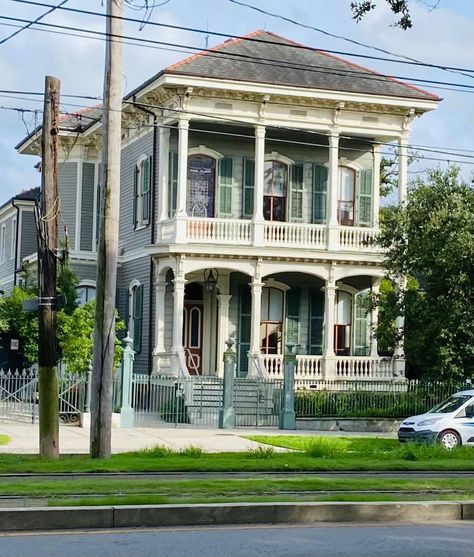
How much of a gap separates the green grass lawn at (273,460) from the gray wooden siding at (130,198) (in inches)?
575

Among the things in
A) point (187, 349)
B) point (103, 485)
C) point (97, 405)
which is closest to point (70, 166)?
point (187, 349)

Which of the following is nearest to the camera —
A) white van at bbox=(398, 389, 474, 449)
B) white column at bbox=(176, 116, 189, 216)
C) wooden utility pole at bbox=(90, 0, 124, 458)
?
wooden utility pole at bbox=(90, 0, 124, 458)

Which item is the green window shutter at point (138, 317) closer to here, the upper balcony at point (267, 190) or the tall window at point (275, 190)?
the upper balcony at point (267, 190)

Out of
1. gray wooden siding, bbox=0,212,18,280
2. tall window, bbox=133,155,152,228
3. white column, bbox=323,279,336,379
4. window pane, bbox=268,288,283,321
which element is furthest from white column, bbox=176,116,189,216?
gray wooden siding, bbox=0,212,18,280

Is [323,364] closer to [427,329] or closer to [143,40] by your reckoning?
[427,329]

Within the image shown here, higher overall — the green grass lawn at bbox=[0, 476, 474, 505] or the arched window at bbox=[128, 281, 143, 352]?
the arched window at bbox=[128, 281, 143, 352]

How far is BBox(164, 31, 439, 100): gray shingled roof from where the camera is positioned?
109 feet

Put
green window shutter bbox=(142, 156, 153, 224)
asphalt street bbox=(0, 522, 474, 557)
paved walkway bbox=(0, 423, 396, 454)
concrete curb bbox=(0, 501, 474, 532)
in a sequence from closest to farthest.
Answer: asphalt street bbox=(0, 522, 474, 557)
concrete curb bbox=(0, 501, 474, 532)
paved walkway bbox=(0, 423, 396, 454)
green window shutter bbox=(142, 156, 153, 224)

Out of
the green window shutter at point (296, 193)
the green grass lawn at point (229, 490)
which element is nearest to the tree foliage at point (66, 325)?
the green window shutter at point (296, 193)

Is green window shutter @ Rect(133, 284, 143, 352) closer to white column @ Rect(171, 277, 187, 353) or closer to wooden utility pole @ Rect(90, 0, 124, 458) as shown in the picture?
white column @ Rect(171, 277, 187, 353)

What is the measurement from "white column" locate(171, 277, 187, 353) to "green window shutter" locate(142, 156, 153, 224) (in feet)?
11.9

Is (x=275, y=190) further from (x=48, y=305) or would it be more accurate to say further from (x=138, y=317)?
A: (x=48, y=305)

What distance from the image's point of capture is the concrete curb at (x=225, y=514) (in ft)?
37.7

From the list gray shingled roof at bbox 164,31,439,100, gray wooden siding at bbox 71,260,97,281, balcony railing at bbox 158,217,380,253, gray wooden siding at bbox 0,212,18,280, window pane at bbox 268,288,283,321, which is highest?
gray shingled roof at bbox 164,31,439,100
